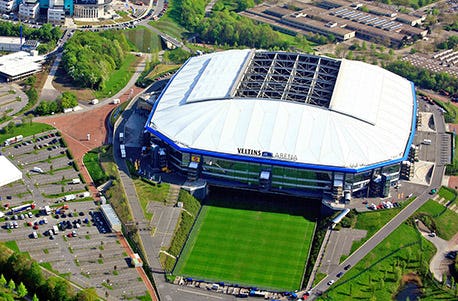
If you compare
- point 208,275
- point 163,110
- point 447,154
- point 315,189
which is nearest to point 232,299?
point 208,275

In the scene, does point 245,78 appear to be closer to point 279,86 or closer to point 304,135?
point 279,86

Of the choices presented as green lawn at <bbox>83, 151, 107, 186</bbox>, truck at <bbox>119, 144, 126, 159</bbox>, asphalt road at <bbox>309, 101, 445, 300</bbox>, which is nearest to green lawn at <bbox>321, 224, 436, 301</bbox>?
asphalt road at <bbox>309, 101, 445, 300</bbox>

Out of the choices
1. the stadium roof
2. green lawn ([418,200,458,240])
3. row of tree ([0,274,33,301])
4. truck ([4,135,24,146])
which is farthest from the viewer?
truck ([4,135,24,146])

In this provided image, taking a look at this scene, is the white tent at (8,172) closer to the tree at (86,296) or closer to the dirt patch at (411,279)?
the tree at (86,296)

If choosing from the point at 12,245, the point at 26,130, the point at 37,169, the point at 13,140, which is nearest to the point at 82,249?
the point at 12,245

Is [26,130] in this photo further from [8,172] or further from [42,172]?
[8,172]

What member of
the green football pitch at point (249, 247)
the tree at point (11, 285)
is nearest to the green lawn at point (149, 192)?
the green football pitch at point (249, 247)

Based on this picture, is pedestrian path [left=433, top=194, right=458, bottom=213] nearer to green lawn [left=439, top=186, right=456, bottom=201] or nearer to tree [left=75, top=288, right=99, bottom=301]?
green lawn [left=439, top=186, right=456, bottom=201]
